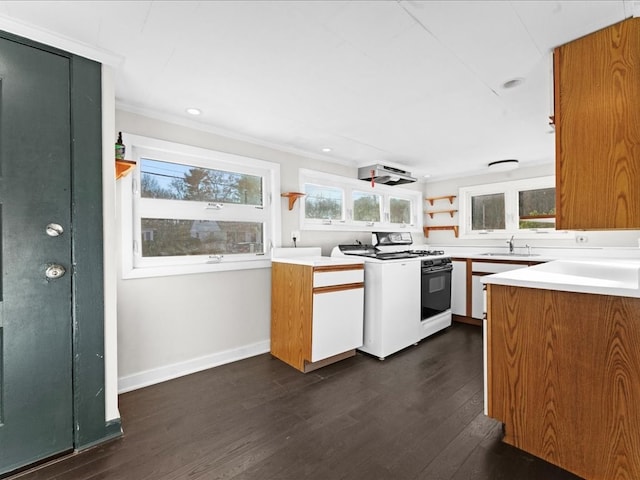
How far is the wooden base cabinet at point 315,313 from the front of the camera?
8.26 feet

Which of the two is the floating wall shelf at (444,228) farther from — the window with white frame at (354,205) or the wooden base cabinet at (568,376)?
the wooden base cabinet at (568,376)

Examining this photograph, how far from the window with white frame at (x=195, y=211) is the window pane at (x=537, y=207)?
343cm

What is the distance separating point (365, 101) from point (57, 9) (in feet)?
5.75

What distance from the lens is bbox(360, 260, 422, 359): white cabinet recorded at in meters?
2.81

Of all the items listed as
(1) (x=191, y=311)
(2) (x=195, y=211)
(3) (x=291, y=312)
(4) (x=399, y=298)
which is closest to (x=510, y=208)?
(4) (x=399, y=298)

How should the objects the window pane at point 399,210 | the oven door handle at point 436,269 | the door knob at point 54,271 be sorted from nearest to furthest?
the door knob at point 54,271
the oven door handle at point 436,269
the window pane at point 399,210

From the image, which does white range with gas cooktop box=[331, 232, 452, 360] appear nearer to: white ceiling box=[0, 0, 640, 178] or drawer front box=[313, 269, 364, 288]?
drawer front box=[313, 269, 364, 288]

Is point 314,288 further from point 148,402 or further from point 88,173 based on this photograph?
point 88,173

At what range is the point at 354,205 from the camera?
4004 millimetres

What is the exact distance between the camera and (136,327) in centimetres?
228

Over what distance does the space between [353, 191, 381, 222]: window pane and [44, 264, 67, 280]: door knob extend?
307 centimetres

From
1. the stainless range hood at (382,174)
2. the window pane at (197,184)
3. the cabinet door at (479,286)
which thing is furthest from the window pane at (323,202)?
the cabinet door at (479,286)

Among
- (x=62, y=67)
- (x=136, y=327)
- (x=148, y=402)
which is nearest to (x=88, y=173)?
(x=62, y=67)

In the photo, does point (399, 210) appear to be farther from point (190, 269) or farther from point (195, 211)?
point (190, 269)
